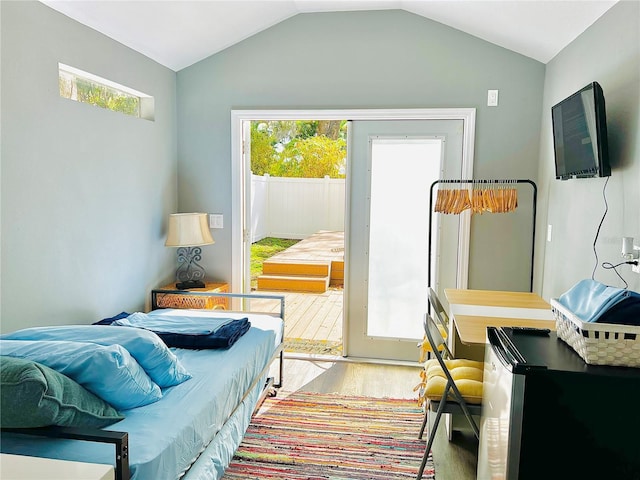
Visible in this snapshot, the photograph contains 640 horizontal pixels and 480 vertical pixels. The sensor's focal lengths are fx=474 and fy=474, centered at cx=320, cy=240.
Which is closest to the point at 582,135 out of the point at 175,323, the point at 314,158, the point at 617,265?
the point at 617,265

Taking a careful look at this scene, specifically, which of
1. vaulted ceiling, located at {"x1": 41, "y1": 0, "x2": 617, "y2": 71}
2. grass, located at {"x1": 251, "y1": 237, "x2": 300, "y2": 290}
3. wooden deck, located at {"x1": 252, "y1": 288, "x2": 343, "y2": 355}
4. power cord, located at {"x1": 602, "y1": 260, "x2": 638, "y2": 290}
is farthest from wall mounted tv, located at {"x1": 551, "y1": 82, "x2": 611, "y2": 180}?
grass, located at {"x1": 251, "y1": 237, "x2": 300, "y2": 290}

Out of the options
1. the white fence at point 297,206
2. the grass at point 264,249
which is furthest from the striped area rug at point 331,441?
the white fence at point 297,206

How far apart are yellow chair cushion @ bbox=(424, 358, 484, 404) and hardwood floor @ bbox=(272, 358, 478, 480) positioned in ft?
1.79

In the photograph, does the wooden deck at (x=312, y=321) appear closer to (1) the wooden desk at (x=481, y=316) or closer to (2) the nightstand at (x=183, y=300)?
(2) the nightstand at (x=183, y=300)

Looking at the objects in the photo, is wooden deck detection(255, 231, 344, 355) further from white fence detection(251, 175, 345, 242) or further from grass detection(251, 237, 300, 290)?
white fence detection(251, 175, 345, 242)

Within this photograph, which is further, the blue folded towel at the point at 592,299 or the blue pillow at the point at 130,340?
the blue pillow at the point at 130,340

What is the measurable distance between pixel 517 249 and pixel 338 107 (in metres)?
1.76

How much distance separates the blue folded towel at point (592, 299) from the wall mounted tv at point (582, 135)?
700 millimetres

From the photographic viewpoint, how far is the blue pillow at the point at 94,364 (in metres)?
1.62

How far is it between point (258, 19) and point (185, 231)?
170 cm

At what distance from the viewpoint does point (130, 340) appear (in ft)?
6.29

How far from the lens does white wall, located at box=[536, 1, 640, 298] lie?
205 centimetres

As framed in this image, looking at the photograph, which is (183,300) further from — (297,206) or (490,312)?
(297,206)

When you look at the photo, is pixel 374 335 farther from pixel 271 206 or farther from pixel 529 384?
pixel 271 206
